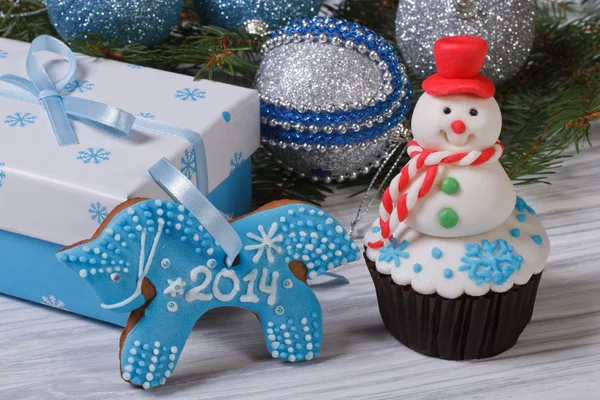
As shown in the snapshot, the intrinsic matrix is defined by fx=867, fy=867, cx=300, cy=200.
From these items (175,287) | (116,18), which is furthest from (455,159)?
(116,18)

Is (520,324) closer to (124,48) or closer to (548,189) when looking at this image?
(548,189)

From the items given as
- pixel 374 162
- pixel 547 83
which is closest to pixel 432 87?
pixel 374 162

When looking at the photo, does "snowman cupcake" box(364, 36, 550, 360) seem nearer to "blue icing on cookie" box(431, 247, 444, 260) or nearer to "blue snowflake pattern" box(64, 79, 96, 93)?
"blue icing on cookie" box(431, 247, 444, 260)

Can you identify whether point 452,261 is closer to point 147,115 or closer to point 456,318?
point 456,318

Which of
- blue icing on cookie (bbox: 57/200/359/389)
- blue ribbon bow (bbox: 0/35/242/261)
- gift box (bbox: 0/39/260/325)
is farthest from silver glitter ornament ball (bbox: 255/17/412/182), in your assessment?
blue icing on cookie (bbox: 57/200/359/389)

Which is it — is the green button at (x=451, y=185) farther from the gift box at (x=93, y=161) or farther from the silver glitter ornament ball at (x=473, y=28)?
the silver glitter ornament ball at (x=473, y=28)

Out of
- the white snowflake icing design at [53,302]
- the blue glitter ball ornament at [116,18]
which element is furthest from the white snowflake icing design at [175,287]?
the blue glitter ball ornament at [116,18]
